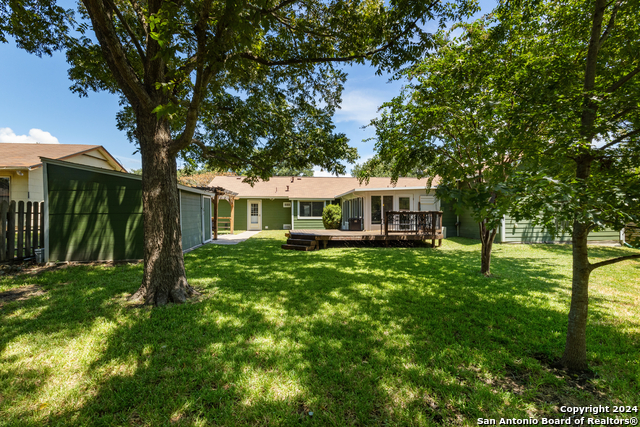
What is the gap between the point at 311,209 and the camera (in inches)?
753

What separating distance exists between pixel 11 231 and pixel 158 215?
5193mm

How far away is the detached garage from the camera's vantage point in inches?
273

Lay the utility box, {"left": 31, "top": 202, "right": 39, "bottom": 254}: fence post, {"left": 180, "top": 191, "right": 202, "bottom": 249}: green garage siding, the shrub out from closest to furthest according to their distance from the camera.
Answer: {"left": 31, "top": 202, "right": 39, "bottom": 254}: fence post
{"left": 180, "top": 191, "right": 202, "bottom": 249}: green garage siding
the utility box
the shrub

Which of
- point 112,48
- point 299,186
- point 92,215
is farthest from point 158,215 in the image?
point 299,186

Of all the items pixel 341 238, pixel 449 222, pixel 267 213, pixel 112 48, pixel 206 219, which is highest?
pixel 112 48

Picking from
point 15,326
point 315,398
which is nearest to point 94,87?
point 15,326

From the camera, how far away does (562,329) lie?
11.2 ft

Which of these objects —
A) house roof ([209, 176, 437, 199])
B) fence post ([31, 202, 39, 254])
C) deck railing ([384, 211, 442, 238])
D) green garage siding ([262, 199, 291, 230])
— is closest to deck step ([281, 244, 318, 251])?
deck railing ([384, 211, 442, 238])

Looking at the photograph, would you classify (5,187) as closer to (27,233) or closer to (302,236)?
(27,233)

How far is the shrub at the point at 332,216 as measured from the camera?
17297 mm

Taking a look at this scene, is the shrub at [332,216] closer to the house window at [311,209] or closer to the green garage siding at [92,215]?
the house window at [311,209]

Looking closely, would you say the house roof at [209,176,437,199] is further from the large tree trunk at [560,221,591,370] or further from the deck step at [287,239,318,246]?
the large tree trunk at [560,221,591,370]

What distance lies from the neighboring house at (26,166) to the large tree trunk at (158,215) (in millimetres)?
7971

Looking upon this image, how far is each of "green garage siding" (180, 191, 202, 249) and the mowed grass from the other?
4131mm
